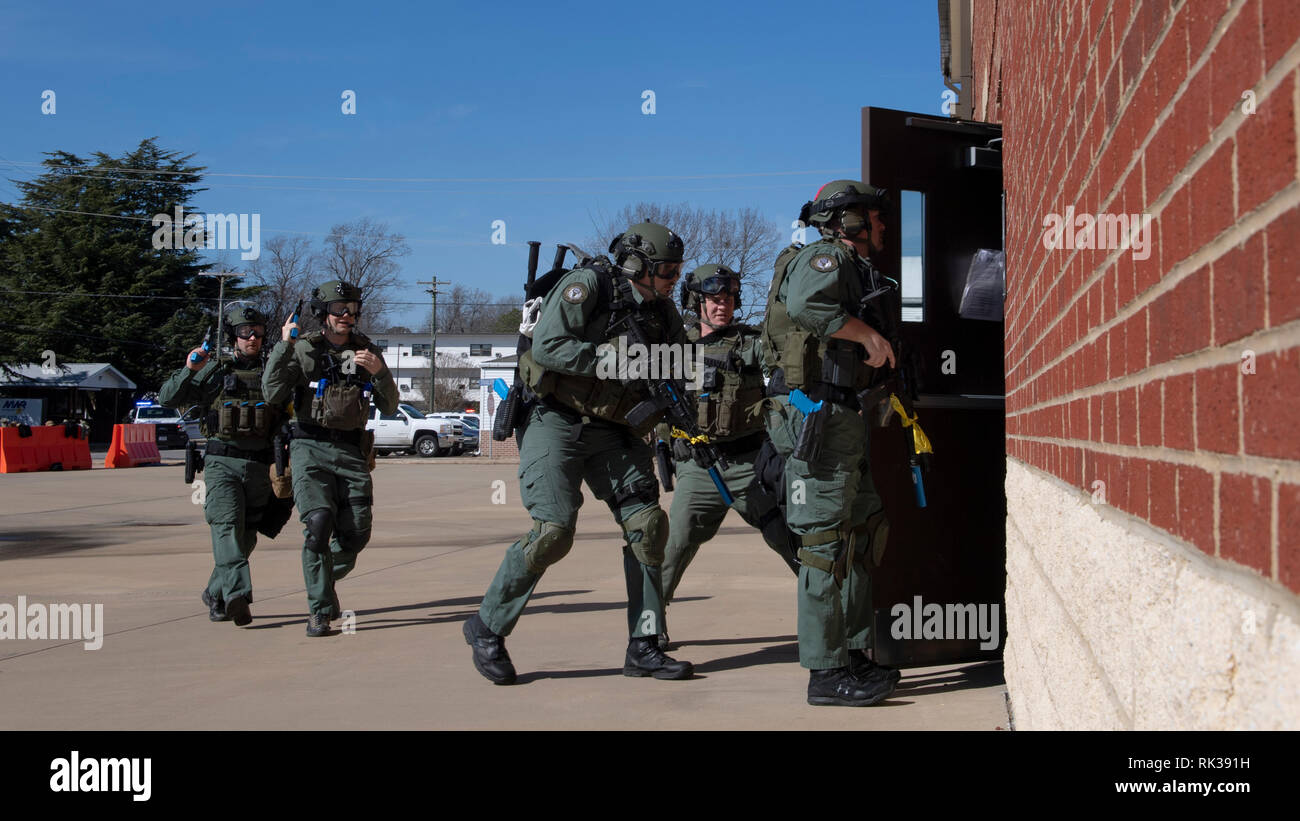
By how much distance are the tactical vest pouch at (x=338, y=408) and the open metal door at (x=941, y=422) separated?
10.1ft

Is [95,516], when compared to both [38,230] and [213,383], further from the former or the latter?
[38,230]

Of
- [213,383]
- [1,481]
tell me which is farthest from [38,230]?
[213,383]

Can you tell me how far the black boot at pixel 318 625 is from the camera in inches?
246

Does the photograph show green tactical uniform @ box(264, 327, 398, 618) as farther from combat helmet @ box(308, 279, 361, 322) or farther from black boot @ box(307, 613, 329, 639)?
combat helmet @ box(308, 279, 361, 322)

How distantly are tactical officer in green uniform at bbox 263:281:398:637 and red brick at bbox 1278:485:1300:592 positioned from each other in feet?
19.0

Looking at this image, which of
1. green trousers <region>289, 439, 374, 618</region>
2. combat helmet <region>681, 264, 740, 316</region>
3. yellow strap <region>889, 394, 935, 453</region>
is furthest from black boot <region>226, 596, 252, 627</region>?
yellow strap <region>889, 394, 935, 453</region>

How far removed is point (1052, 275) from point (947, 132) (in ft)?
8.87

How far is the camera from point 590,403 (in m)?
5.02

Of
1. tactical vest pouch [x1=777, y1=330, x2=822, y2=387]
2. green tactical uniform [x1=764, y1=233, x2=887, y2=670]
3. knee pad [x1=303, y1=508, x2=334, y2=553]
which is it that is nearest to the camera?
green tactical uniform [x1=764, y1=233, x2=887, y2=670]

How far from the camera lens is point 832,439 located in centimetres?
436

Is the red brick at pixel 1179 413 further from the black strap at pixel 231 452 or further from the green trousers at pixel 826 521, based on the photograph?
the black strap at pixel 231 452

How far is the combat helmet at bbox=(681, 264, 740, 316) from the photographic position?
641 centimetres

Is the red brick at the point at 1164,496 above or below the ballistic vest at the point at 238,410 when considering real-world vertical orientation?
below

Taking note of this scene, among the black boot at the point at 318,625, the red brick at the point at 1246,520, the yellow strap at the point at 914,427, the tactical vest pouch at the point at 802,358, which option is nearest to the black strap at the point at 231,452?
the black boot at the point at 318,625
